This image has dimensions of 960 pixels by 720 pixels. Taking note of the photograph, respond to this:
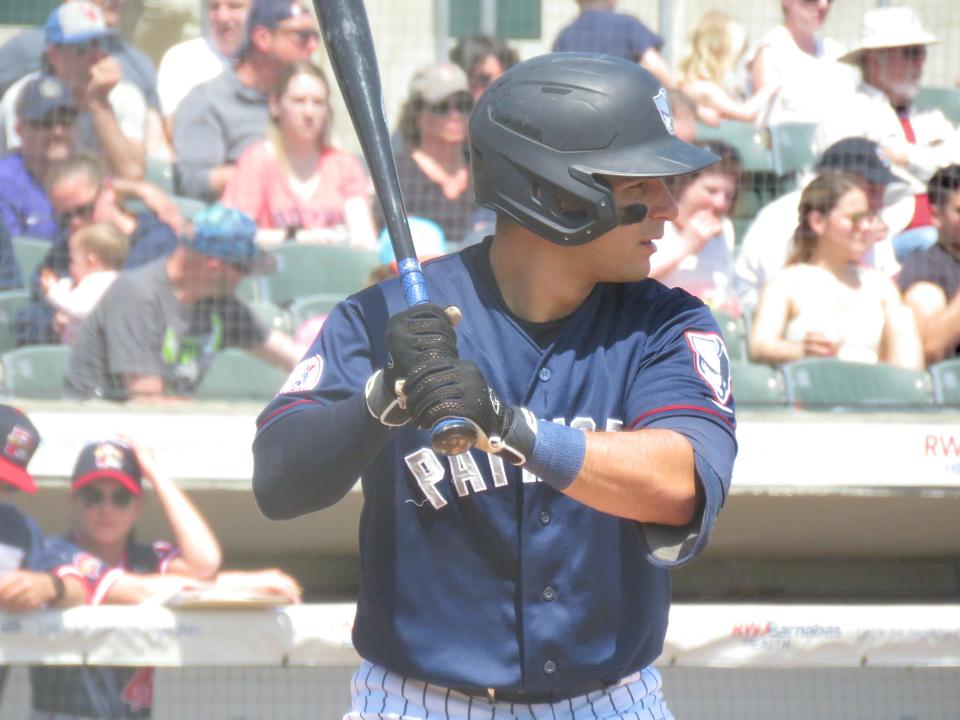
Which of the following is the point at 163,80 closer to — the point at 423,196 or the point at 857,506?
the point at 423,196

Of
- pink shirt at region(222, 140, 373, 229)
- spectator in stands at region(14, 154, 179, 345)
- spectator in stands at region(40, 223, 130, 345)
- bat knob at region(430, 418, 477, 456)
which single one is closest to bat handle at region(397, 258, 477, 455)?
bat knob at region(430, 418, 477, 456)

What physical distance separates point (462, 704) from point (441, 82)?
3.81m

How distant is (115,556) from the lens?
3.74 meters

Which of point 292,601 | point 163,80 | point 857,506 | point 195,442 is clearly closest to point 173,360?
point 195,442

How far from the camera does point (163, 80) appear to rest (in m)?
5.43

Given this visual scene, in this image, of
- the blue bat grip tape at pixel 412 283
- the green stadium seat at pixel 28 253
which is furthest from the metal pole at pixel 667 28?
the blue bat grip tape at pixel 412 283

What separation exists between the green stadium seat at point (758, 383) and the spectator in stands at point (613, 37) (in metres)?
1.54

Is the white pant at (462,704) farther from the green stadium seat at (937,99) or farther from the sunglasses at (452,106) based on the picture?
the green stadium seat at (937,99)

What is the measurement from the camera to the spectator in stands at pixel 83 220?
4414 mm

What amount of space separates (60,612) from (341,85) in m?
2.11

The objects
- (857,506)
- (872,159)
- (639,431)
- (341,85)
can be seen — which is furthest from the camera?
(872,159)

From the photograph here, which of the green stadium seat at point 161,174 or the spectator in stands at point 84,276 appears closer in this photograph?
the spectator in stands at point 84,276

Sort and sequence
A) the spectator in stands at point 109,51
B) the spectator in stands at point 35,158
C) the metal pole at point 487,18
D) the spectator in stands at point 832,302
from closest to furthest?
the spectator in stands at point 832,302 → the spectator in stands at point 35,158 → the spectator in stands at point 109,51 → the metal pole at point 487,18

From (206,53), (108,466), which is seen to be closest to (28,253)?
(108,466)
